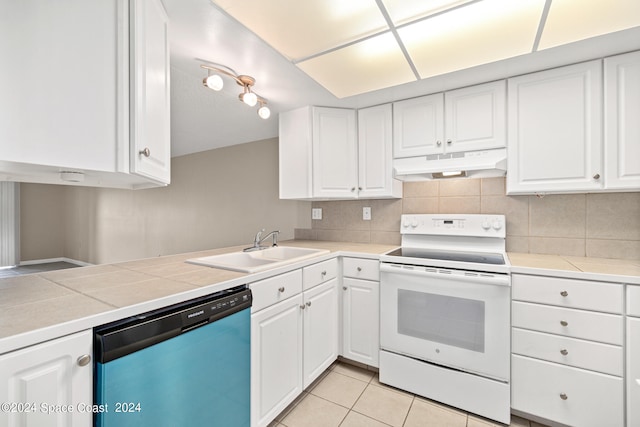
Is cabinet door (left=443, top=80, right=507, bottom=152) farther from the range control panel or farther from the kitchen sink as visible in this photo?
the kitchen sink

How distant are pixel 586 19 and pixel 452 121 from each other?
0.79m

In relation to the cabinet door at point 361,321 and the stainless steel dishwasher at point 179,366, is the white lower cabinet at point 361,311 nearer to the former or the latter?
the cabinet door at point 361,321

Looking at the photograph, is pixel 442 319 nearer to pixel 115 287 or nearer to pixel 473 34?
pixel 473 34

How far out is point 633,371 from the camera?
4.16 ft

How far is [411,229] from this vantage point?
222cm

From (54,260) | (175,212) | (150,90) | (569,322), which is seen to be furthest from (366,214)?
(54,260)

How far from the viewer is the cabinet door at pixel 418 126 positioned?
6.57ft

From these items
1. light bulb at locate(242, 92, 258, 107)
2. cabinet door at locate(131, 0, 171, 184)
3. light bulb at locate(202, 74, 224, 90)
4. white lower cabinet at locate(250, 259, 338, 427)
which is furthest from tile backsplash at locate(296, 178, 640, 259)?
cabinet door at locate(131, 0, 171, 184)

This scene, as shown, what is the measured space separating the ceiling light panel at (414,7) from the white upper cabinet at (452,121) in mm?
866

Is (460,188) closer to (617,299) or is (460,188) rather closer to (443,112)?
(443,112)

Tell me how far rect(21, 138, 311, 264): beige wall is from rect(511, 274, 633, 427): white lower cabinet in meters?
2.01

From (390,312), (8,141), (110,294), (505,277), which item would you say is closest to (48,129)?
(8,141)

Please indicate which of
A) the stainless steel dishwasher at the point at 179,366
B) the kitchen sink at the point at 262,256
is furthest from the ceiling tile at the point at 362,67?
the stainless steel dishwasher at the point at 179,366

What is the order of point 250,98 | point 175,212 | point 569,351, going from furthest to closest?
point 175,212
point 250,98
point 569,351
